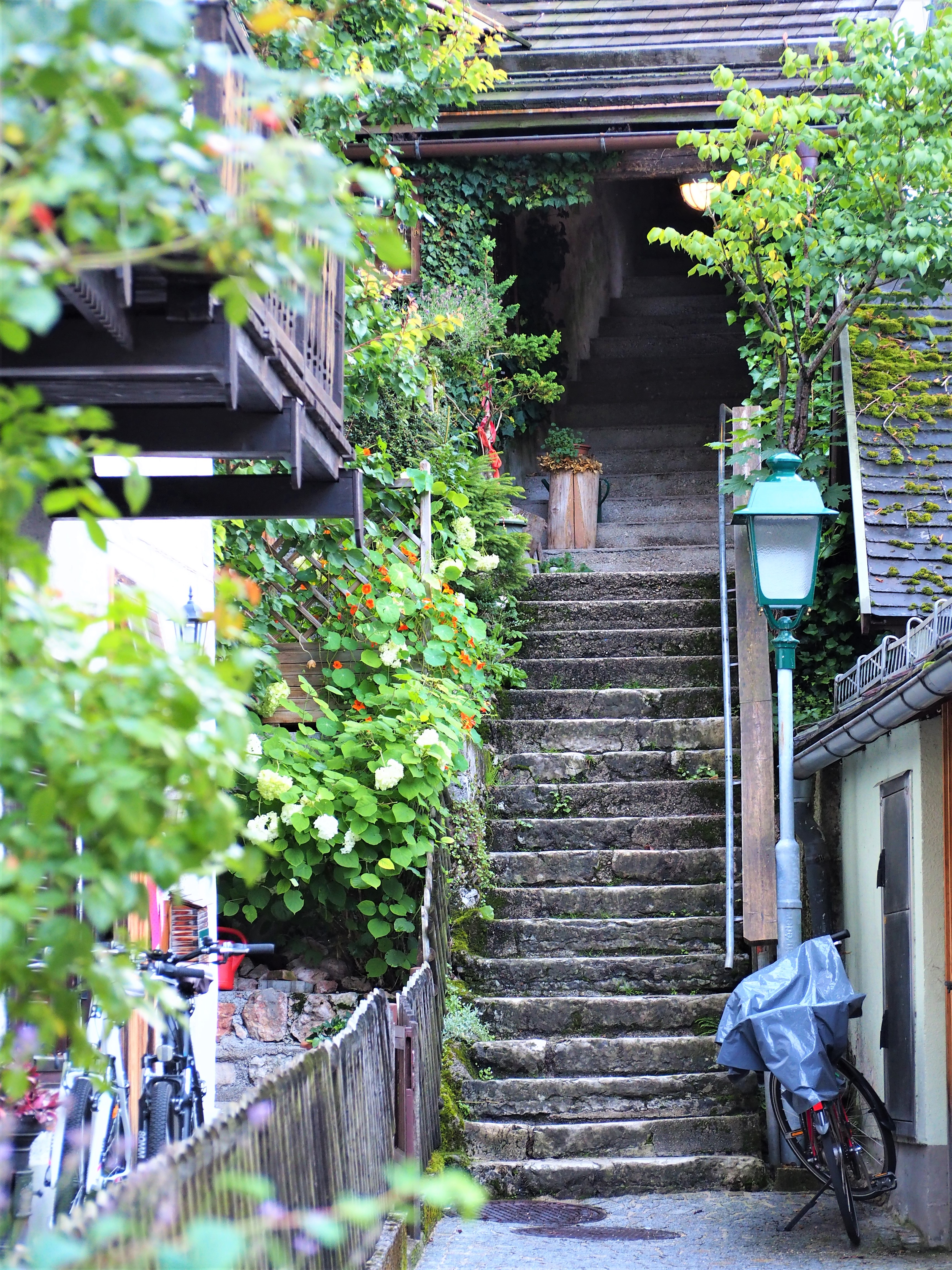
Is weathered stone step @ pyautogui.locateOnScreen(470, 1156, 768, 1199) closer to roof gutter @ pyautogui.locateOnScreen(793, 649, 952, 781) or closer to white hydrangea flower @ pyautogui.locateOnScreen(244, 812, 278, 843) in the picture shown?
white hydrangea flower @ pyautogui.locateOnScreen(244, 812, 278, 843)

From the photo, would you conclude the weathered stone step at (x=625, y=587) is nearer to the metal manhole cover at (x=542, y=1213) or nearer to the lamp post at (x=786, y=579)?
the lamp post at (x=786, y=579)

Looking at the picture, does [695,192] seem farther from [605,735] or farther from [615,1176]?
[615,1176]

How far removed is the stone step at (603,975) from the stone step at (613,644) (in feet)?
8.31

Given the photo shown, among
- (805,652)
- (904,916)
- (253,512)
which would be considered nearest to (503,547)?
(805,652)

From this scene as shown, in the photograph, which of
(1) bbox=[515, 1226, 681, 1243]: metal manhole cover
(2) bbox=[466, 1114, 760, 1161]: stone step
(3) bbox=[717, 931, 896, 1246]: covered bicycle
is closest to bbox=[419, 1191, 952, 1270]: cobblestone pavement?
(1) bbox=[515, 1226, 681, 1243]: metal manhole cover

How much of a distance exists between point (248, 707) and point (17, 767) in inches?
234

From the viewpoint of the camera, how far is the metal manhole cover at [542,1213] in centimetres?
557

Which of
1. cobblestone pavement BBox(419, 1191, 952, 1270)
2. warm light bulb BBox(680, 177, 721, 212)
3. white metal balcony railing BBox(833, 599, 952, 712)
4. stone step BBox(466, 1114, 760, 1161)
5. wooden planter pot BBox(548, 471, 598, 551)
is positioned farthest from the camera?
wooden planter pot BBox(548, 471, 598, 551)

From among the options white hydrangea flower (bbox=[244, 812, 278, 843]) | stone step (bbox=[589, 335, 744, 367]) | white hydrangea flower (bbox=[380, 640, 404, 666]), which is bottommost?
white hydrangea flower (bbox=[244, 812, 278, 843])

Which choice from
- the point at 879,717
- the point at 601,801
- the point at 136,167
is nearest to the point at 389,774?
the point at 601,801

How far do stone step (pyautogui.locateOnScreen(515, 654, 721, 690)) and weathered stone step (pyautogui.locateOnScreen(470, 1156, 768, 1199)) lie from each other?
338 cm

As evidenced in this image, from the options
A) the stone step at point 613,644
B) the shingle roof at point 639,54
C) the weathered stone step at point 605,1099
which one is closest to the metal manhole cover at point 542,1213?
the weathered stone step at point 605,1099

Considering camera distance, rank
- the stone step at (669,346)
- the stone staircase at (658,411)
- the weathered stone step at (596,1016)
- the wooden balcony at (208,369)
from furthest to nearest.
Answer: the stone step at (669,346) → the stone staircase at (658,411) → the weathered stone step at (596,1016) → the wooden balcony at (208,369)

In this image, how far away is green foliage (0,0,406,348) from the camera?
1422mm
